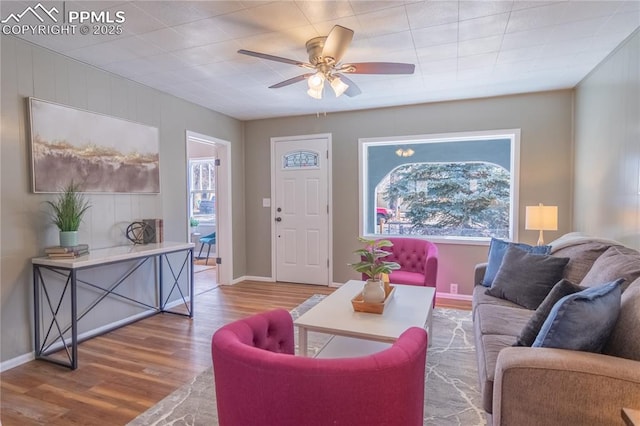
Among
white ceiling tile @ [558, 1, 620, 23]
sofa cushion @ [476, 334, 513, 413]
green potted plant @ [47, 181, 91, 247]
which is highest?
white ceiling tile @ [558, 1, 620, 23]

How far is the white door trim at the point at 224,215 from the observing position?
505 centimetres

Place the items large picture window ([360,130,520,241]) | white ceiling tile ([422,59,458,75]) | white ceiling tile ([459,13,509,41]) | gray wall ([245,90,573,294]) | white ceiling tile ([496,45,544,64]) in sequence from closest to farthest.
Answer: white ceiling tile ([459,13,509,41]) < white ceiling tile ([496,45,544,64]) < white ceiling tile ([422,59,458,75]) < gray wall ([245,90,573,294]) < large picture window ([360,130,520,241])

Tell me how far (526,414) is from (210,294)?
4.03 m

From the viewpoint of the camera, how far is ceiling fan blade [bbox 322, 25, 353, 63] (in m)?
2.01

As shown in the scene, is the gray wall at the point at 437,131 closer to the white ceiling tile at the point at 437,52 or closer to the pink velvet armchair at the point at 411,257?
the pink velvet armchair at the point at 411,257

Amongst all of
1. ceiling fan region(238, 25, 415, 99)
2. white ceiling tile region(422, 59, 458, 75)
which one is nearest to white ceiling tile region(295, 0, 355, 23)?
ceiling fan region(238, 25, 415, 99)

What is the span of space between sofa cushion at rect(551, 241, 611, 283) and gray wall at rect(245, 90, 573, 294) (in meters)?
1.66

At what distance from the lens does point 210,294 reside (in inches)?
182

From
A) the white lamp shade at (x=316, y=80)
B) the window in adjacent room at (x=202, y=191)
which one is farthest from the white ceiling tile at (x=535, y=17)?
the window in adjacent room at (x=202, y=191)

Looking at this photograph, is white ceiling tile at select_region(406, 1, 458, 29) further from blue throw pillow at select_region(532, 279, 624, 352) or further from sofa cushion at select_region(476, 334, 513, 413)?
sofa cushion at select_region(476, 334, 513, 413)

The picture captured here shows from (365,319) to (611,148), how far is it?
265 centimetres

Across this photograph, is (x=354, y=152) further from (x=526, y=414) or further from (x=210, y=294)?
(x=526, y=414)

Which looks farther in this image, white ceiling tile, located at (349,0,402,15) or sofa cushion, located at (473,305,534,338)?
white ceiling tile, located at (349,0,402,15)

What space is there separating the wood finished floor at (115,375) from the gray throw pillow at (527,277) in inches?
93.3
